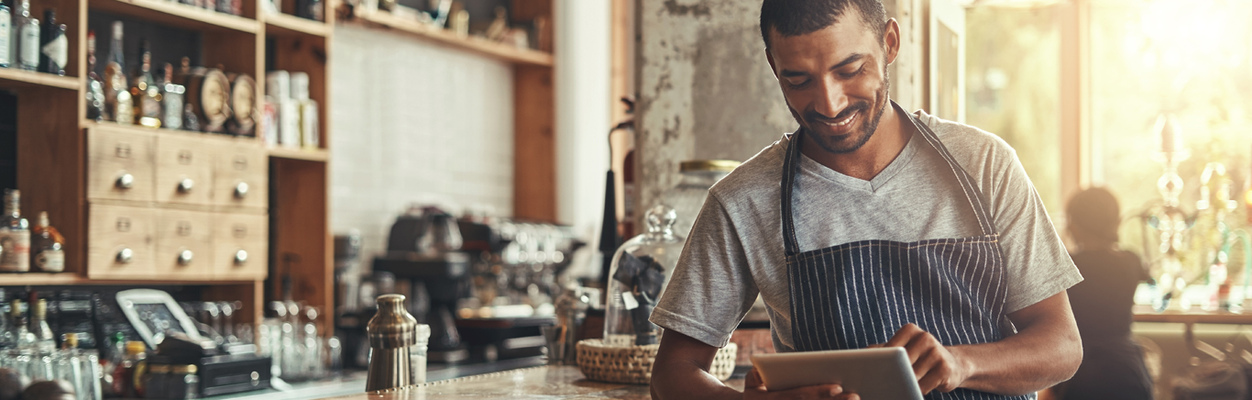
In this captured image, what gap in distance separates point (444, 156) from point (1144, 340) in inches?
152

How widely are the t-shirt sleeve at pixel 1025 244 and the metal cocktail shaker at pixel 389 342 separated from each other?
1004 mm

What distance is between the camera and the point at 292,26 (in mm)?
4746

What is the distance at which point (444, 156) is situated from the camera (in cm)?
639

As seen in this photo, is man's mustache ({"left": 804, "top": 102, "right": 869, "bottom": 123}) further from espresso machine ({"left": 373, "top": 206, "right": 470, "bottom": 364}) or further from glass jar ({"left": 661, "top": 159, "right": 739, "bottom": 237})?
espresso machine ({"left": 373, "top": 206, "right": 470, "bottom": 364})

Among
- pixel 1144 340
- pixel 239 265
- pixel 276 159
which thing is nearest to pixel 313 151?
pixel 276 159

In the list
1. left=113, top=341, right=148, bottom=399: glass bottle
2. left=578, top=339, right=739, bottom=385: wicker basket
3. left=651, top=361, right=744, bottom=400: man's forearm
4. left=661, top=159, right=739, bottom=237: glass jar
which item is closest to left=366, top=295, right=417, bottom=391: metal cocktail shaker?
left=578, top=339, right=739, bottom=385: wicker basket

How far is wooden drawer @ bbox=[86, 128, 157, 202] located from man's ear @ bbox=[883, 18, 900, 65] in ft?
10.5

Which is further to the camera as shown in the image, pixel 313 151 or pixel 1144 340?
pixel 1144 340

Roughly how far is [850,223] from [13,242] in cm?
319

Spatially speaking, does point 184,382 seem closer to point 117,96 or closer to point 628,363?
point 117,96

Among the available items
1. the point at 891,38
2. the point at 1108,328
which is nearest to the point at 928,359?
the point at 891,38

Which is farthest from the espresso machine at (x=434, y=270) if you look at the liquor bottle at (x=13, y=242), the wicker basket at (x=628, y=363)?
the wicker basket at (x=628, y=363)

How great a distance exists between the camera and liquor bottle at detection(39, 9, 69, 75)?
379 centimetres

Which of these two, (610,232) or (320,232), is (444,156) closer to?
(320,232)
